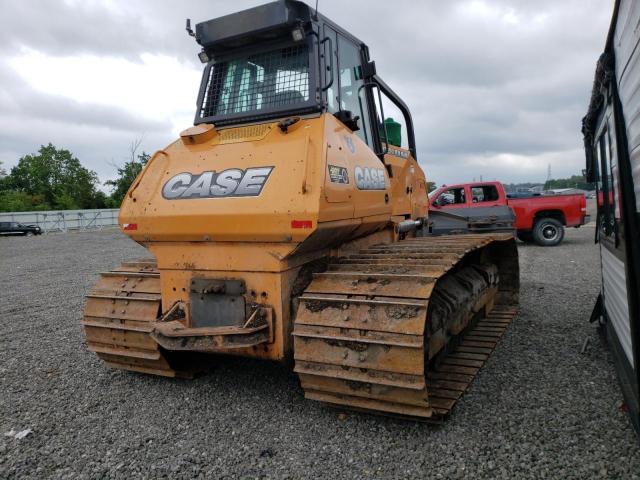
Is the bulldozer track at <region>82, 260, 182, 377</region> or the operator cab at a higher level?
the operator cab

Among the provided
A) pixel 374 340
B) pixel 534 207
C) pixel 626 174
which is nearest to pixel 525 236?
pixel 534 207

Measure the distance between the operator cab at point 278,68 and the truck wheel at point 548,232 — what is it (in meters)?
11.1

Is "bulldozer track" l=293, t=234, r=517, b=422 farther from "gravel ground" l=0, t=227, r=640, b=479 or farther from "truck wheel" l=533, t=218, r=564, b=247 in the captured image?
"truck wheel" l=533, t=218, r=564, b=247

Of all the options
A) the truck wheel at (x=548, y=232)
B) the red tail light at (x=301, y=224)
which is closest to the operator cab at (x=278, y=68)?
the red tail light at (x=301, y=224)

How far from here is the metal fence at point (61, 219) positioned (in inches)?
1178

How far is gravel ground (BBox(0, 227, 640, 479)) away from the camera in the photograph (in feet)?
9.23

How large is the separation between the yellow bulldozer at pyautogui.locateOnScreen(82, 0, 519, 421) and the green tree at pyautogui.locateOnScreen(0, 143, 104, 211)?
2073 inches

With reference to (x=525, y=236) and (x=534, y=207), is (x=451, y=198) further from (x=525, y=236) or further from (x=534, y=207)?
(x=525, y=236)

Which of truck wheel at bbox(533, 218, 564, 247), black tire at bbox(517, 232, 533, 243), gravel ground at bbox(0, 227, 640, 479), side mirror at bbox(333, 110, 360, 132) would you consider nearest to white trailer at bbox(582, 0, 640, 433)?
gravel ground at bbox(0, 227, 640, 479)

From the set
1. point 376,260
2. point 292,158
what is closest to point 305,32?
point 292,158

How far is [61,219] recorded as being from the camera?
30156 mm

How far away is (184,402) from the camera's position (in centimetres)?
373

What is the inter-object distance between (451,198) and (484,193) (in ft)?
2.88

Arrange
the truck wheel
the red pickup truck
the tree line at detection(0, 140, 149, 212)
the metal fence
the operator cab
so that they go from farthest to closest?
A: the tree line at detection(0, 140, 149, 212) < the metal fence < the truck wheel < the red pickup truck < the operator cab
